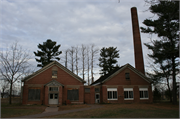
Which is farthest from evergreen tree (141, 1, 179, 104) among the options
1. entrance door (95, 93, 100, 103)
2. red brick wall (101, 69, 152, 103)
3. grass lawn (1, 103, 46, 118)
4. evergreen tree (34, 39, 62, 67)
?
evergreen tree (34, 39, 62, 67)

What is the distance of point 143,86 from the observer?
103 feet

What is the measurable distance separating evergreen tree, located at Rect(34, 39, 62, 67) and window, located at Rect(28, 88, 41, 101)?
14188 millimetres

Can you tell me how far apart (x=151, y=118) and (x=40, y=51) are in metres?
35.5

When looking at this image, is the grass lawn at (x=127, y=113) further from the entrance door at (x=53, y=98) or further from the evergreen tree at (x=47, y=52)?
the evergreen tree at (x=47, y=52)

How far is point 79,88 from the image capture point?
2934 cm

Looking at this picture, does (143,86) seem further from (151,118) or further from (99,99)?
(151,118)

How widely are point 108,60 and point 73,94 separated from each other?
2070 cm

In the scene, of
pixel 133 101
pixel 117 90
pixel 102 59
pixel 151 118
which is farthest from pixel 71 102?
pixel 102 59

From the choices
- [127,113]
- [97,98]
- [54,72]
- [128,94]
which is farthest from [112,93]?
[127,113]

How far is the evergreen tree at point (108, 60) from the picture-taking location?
4603cm

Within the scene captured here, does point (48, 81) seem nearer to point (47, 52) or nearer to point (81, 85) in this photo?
point (81, 85)

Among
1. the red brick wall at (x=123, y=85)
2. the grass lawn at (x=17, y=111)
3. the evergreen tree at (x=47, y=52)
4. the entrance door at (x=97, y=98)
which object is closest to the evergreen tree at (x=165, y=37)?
the red brick wall at (x=123, y=85)

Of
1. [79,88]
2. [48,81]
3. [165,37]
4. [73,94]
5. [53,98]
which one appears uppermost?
[165,37]

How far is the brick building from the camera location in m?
27.2
